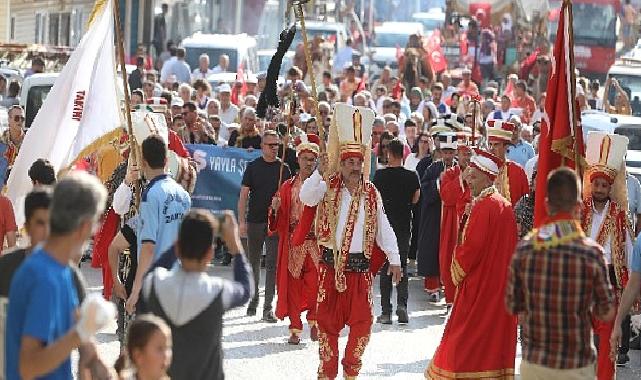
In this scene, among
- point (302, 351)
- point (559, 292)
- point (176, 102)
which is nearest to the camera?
point (559, 292)

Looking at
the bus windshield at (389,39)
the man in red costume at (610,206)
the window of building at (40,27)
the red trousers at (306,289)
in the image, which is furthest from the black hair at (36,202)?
the bus windshield at (389,39)

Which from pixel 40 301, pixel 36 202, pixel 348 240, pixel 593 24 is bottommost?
pixel 593 24

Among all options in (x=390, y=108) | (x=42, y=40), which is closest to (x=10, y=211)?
(x=390, y=108)

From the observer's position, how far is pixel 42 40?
45.0m

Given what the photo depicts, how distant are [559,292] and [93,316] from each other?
2.76m

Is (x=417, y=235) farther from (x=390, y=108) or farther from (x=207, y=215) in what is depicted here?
(x=207, y=215)

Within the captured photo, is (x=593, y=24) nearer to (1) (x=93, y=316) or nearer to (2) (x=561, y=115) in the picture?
(2) (x=561, y=115)

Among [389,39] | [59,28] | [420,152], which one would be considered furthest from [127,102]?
[389,39]

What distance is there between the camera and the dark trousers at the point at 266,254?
16.3m

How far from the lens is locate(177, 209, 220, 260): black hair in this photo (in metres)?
8.20

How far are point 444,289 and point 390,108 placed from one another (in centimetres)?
736

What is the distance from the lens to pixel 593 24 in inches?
1756

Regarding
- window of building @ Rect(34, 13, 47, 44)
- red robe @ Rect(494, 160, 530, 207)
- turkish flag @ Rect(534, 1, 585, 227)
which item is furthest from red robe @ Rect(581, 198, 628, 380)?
window of building @ Rect(34, 13, 47, 44)

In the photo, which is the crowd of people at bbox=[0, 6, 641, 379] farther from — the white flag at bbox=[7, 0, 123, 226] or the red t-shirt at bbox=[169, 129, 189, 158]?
the white flag at bbox=[7, 0, 123, 226]
